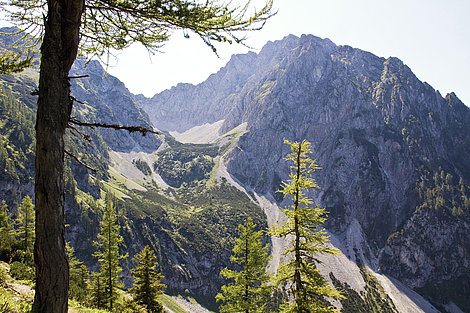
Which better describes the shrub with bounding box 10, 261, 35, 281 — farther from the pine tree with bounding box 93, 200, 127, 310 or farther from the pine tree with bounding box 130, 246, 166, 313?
the pine tree with bounding box 93, 200, 127, 310

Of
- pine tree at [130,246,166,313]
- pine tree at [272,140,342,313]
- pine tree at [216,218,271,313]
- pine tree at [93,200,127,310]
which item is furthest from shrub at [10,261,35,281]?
pine tree at [272,140,342,313]

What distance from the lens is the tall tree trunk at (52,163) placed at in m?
5.53

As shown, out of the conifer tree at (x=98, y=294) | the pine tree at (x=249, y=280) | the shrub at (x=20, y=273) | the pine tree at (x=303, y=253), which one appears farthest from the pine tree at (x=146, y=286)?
the pine tree at (x=303, y=253)

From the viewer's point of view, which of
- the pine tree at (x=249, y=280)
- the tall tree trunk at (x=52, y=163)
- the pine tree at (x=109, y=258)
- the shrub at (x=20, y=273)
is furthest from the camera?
the pine tree at (x=109, y=258)

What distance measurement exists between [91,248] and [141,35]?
428ft

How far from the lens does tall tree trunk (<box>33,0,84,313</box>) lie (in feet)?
18.1

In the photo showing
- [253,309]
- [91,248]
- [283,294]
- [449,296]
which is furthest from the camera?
[449,296]

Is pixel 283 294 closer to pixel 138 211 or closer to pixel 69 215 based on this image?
pixel 138 211

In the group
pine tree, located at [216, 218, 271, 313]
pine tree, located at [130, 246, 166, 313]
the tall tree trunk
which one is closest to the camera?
the tall tree trunk

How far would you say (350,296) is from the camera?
131m

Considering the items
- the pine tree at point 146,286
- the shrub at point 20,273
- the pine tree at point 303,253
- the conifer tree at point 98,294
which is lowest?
the conifer tree at point 98,294

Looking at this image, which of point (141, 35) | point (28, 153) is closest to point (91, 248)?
point (28, 153)

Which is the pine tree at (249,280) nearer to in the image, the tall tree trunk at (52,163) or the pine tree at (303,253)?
the pine tree at (303,253)

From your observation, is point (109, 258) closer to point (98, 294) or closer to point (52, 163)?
point (98, 294)
